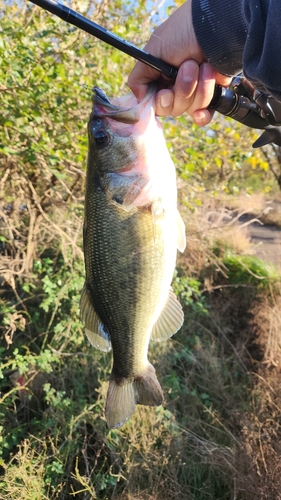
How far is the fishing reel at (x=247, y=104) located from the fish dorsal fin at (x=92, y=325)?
1.09 metres

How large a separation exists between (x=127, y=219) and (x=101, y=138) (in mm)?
384

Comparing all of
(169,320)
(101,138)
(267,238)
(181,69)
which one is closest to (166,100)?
(181,69)

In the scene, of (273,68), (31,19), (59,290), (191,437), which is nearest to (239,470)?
(191,437)

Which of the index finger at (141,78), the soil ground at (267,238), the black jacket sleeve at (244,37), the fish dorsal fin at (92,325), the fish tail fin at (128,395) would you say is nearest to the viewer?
the black jacket sleeve at (244,37)

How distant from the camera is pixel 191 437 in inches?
147

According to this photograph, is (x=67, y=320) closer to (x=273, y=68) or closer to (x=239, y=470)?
(x=239, y=470)

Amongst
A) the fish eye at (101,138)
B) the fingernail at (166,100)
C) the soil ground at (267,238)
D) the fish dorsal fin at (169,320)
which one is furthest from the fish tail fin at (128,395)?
the soil ground at (267,238)

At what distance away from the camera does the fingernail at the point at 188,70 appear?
151 centimetres

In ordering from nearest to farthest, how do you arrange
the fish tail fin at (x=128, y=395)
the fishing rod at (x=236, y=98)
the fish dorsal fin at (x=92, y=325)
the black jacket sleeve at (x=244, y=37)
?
the black jacket sleeve at (x=244, y=37)
the fishing rod at (x=236, y=98)
the fish dorsal fin at (x=92, y=325)
the fish tail fin at (x=128, y=395)

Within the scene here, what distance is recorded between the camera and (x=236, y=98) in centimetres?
168

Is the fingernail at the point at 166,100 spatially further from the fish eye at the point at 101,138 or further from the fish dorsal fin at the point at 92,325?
the fish dorsal fin at the point at 92,325

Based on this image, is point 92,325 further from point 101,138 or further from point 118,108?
point 118,108

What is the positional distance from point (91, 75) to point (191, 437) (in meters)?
3.71

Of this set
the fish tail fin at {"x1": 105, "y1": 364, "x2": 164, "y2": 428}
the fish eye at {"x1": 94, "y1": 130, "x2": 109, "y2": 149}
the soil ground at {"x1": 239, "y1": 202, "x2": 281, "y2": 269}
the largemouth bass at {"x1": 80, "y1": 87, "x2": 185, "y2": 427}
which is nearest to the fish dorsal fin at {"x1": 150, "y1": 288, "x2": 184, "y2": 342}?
the largemouth bass at {"x1": 80, "y1": 87, "x2": 185, "y2": 427}
